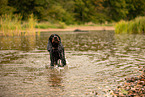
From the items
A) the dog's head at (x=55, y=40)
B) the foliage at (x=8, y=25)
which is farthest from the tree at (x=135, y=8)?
the dog's head at (x=55, y=40)

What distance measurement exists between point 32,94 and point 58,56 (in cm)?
342

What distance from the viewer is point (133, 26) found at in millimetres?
31359

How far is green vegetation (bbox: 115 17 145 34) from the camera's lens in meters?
29.9

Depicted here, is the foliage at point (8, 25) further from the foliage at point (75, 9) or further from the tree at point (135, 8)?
the tree at point (135, 8)

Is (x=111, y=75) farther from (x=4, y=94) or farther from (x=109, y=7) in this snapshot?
(x=109, y=7)

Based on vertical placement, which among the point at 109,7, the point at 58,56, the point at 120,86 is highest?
the point at 109,7

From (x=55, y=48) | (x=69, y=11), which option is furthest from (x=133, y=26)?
(x=69, y=11)

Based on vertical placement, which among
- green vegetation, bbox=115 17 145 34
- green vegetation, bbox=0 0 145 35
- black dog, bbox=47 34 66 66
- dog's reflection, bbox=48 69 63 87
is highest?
green vegetation, bbox=0 0 145 35

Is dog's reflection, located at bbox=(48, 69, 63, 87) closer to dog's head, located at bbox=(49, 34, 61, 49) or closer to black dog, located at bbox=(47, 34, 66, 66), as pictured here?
black dog, located at bbox=(47, 34, 66, 66)

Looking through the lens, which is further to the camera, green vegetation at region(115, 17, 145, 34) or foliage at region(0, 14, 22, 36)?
green vegetation at region(115, 17, 145, 34)

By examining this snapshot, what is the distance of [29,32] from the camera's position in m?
28.9

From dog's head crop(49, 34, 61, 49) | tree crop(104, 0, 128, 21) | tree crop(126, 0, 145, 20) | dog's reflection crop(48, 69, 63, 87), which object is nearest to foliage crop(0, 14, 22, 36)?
dog's head crop(49, 34, 61, 49)

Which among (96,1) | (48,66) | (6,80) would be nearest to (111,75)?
(48,66)

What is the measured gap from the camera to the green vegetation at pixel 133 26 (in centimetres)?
2989
